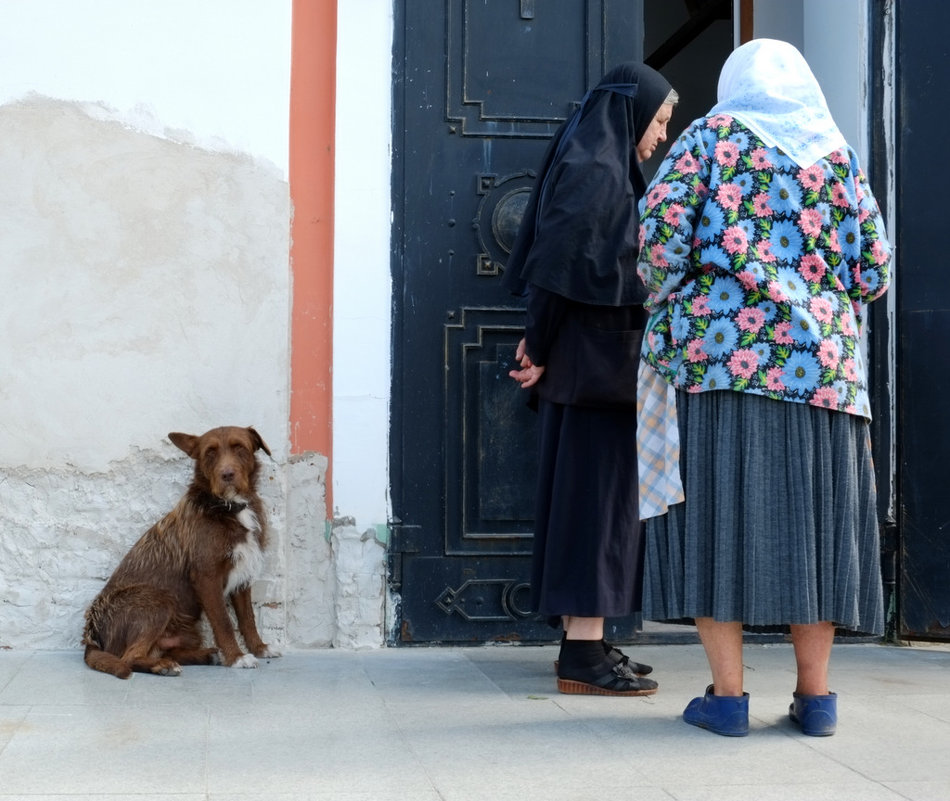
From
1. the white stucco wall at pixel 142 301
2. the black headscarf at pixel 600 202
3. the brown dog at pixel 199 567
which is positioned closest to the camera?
the black headscarf at pixel 600 202

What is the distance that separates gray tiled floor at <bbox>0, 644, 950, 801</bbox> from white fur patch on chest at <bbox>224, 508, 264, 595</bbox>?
0.32m

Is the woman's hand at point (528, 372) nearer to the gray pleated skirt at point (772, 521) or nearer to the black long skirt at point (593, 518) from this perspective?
the black long skirt at point (593, 518)

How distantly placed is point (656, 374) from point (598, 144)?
892mm

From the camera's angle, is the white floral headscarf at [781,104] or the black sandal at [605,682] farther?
the black sandal at [605,682]

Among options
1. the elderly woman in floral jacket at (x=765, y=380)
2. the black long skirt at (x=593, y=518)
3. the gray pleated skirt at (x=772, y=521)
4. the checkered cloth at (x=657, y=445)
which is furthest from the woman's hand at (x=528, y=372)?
the gray pleated skirt at (x=772, y=521)

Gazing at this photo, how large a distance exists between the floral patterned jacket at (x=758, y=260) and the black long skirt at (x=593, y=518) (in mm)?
671

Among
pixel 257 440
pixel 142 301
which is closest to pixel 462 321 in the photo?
pixel 257 440

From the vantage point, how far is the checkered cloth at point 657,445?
349 cm

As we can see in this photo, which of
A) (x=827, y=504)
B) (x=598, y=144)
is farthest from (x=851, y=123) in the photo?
(x=827, y=504)

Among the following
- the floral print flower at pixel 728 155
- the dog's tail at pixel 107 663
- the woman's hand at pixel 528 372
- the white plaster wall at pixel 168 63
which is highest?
the white plaster wall at pixel 168 63

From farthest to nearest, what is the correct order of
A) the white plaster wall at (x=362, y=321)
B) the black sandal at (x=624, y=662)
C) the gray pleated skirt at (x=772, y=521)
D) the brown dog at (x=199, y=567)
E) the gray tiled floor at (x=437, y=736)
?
the white plaster wall at (x=362, y=321) → the brown dog at (x=199, y=567) → the black sandal at (x=624, y=662) → the gray pleated skirt at (x=772, y=521) → the gray tiled floor at (x=437, y=736)

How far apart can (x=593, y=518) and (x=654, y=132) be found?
1317 mm

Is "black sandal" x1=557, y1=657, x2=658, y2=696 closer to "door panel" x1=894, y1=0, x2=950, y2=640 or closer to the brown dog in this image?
the brown dog

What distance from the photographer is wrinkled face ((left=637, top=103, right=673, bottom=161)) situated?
4.21m
